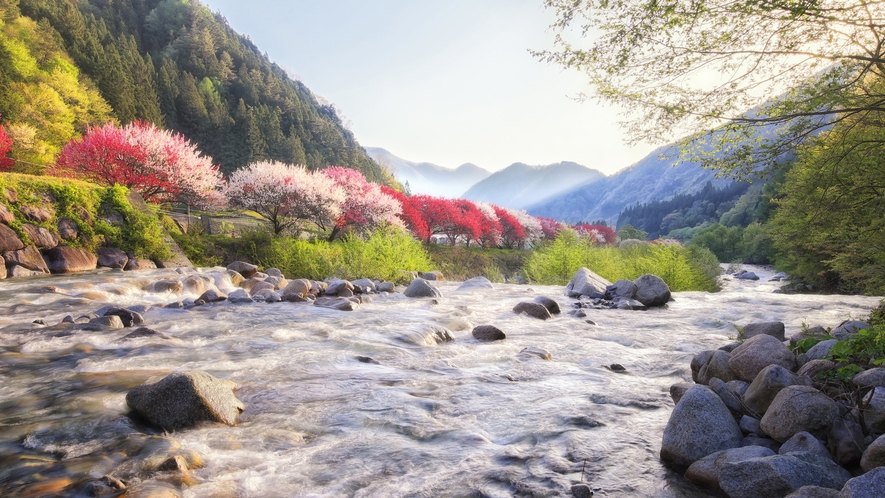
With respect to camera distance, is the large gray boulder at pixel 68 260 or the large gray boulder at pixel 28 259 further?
the large gray boulder at pixel 68 260

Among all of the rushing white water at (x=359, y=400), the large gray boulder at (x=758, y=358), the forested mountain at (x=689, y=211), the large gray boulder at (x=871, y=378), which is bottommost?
the rushing white water at (x=359, y=400)

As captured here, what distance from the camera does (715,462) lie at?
2.43 metres

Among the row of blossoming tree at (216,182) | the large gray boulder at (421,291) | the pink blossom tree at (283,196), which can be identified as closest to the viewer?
the large gray boulder at (421,291)

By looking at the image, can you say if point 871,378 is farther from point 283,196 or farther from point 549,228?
point 549,228

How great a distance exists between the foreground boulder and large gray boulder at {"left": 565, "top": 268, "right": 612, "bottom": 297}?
9175 mm

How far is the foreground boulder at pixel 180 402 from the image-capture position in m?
2.93

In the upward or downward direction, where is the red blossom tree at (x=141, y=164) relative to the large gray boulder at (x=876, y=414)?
upward

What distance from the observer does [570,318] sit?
26.3ft

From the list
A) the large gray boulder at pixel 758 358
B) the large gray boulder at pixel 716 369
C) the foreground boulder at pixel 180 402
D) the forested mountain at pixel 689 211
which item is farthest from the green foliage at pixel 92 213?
the forested mountain at pixel 689 211

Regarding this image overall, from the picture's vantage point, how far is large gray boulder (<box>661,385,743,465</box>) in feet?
8.51

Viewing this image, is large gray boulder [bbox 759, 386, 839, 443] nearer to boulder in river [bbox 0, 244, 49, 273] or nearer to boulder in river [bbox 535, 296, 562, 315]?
boulder in river [bbox 535, 296, 562, 315]

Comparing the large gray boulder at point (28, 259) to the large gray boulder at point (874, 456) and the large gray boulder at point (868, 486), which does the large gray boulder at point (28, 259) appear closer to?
the large gray boulder at point (868, 486)

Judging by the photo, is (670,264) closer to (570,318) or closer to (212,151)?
(570,318)

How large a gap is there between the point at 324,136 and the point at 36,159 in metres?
51.5
